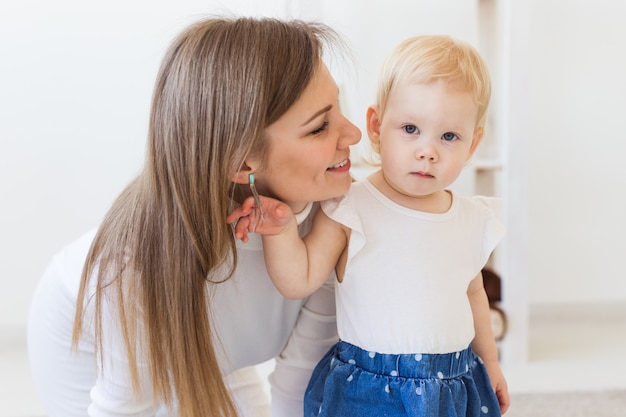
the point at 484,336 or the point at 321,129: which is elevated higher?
the point at 321,129

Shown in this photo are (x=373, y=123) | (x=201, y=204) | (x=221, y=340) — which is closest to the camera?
(x=201, y=204)

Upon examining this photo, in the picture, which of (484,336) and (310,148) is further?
(484,336)

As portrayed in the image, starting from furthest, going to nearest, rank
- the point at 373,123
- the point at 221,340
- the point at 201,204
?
1. the point at 221,340
2. the point at 373,123
3. the point at 201,204

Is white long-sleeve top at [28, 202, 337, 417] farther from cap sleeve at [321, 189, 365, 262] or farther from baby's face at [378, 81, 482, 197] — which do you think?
baby's face at [378, 81, 482, 197]

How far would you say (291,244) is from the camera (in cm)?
112

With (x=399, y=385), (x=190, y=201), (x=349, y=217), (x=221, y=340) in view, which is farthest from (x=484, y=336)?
(x=190, y=201)

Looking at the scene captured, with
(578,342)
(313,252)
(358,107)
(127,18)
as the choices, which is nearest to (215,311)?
(313,252)

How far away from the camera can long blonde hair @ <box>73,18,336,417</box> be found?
1070mm

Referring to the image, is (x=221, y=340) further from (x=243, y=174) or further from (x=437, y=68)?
(x=437, y=68)

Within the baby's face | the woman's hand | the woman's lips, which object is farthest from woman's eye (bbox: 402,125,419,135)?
the woman's hand

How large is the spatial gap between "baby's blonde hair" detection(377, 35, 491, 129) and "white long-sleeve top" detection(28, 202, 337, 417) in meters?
0.27

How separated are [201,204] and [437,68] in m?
0.40

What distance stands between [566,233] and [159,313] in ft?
6.07

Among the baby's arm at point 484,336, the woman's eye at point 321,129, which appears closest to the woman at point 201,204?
the woman's eye at point 321,129
